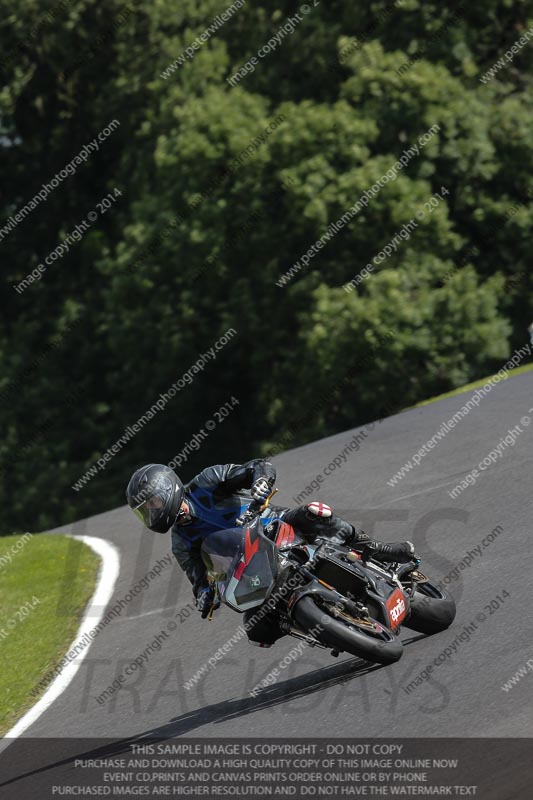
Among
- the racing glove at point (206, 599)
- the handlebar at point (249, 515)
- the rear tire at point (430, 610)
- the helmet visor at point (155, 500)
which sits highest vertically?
the rear tire at point (430, 610)

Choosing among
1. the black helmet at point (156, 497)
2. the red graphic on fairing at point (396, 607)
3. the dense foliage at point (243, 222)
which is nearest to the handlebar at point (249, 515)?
the black helmet at point (156, 497)

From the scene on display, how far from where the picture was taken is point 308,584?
25.2ft

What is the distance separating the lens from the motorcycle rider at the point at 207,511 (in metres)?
7.62

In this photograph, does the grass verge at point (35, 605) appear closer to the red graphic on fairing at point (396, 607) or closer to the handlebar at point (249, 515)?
the handlebar at point (249, 515)

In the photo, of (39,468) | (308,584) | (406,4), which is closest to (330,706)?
(308,584)

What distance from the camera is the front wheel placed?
736cm

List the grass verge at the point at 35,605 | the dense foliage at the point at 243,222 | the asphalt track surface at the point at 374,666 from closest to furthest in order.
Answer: the asphalt track surface at the point at 374,666
the grass verge at the point at 35,605
the dense foliage at the point at 243,222

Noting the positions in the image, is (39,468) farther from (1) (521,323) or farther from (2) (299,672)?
(2) (299,672)

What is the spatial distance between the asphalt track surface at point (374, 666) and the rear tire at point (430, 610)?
9cm

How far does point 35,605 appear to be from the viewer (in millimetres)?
12742

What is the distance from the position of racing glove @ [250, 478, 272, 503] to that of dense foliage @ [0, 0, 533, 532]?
51.0 ft

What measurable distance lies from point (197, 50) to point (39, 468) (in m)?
11.4


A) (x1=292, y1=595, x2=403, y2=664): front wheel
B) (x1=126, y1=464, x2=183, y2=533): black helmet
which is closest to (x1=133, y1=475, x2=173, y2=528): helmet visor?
(x1=126, y1=464, x2=183, y2=533): black helmet

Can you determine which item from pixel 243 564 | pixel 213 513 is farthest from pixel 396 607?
pixel 213 513
